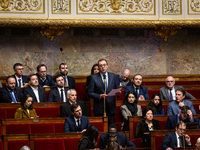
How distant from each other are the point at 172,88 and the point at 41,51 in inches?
92.8

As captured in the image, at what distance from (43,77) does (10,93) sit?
631 millimetres

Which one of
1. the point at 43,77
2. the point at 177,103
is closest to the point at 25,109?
the point at 43,77

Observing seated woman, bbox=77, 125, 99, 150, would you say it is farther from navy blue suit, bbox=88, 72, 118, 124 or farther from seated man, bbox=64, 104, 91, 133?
navy blue suit, bbox=88, 72, 118, 124

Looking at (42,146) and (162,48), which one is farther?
(162,48)

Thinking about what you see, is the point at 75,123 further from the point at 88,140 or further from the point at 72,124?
the point at 88,140

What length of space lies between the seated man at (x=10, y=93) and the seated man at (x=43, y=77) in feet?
1.68

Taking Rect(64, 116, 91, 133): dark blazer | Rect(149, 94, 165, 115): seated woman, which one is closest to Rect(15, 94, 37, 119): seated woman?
Rect(64, 116, 91, 133): dark blazer

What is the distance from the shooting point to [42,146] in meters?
3.04

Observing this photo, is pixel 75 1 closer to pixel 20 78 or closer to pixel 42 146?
pixel 20 78

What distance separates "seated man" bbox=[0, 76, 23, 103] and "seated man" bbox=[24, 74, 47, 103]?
113mm

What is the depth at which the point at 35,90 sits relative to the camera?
13.6 feet

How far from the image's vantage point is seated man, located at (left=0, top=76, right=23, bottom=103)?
4.07 metres

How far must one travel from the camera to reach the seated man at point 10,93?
407cm

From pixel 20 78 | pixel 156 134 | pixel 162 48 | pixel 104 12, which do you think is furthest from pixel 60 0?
pixel 156 134
